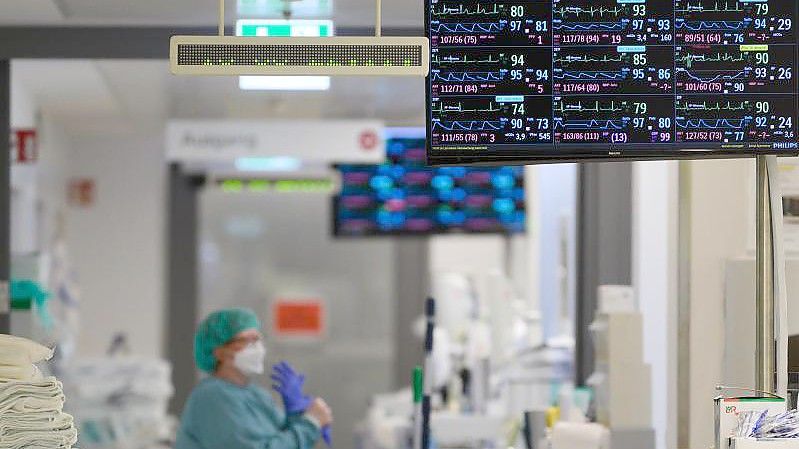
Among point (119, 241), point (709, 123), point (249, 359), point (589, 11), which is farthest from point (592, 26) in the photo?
point (119, 241)

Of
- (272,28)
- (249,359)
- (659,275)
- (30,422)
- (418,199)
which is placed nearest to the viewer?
(30,422)

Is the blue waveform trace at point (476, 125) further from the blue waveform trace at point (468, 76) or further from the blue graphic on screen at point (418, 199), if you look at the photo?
the blue graphic on screen at point (418, 199)

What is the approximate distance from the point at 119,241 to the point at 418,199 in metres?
3.10

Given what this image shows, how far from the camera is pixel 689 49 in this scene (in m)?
4.08

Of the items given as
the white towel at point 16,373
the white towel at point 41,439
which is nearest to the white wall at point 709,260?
the white towel at point 41,439

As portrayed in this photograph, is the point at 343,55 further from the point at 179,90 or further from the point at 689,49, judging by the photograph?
the point at 179,90

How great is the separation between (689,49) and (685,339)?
1648 mm

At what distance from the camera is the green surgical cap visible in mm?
5547

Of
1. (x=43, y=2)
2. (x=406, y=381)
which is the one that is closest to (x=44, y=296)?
(x=43, y=2)

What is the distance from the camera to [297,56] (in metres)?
3.94

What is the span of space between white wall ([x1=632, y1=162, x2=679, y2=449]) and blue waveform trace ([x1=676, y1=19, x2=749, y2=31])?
147 cm

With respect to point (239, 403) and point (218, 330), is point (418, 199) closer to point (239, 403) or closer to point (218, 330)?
point (218, 330)

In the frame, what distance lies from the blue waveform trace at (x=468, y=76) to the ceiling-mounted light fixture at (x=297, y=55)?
147 mm

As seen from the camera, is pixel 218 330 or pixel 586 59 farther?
pixel 218 330
